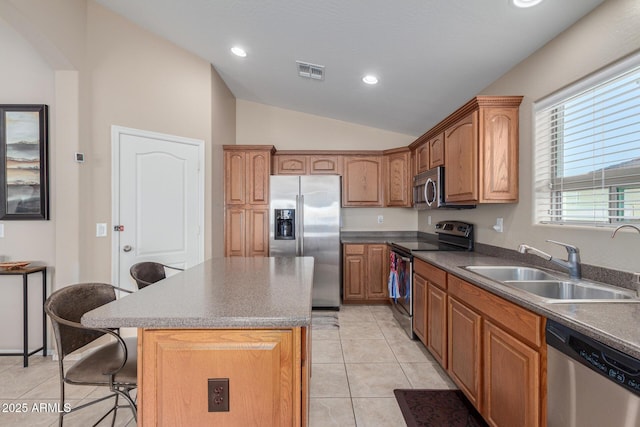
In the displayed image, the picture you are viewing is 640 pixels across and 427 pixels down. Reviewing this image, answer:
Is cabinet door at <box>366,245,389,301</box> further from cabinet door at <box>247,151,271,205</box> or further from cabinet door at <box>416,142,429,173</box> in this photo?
cabinet door at <box>247,151,271,205</box>

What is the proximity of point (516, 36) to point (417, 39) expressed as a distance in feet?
2.10

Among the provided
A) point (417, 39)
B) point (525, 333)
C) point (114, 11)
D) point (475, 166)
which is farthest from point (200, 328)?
point (114, 11)

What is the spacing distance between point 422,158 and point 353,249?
1474 mm

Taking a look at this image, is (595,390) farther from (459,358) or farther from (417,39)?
(417,39)

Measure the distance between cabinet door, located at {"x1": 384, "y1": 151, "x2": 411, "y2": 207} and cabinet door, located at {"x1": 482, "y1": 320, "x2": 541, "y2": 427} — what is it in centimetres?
262

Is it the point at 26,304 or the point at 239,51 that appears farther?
the point at 239,51

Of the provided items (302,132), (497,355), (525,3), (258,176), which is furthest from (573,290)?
(302,132)

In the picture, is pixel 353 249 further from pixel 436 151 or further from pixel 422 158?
pixel 436 151

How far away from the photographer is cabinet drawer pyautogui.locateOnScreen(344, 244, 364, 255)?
13.2 ft

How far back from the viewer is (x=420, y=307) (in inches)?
108

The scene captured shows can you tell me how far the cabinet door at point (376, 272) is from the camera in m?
4.02

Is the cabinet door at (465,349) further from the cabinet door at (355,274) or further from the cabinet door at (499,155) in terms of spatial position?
the cabinet door at (355,274)

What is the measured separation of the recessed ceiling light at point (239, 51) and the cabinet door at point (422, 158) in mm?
2196

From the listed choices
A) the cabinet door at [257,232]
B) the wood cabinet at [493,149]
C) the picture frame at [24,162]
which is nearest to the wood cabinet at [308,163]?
the cabinet door at [257,232]
